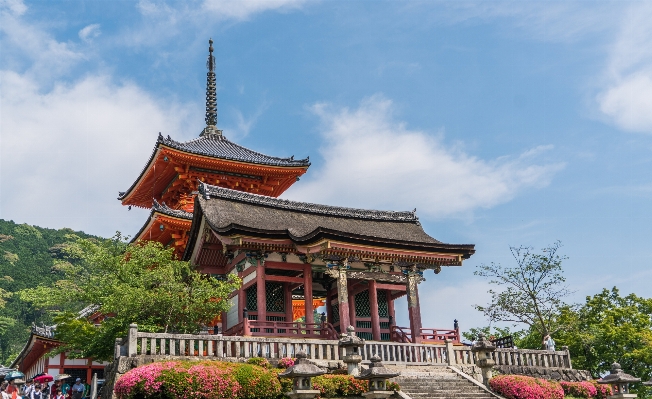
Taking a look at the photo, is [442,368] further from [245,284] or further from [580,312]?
[580,312]

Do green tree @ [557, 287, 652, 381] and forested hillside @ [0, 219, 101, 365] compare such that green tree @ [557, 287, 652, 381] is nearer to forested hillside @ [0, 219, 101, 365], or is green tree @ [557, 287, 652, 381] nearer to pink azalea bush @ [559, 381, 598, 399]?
pink azalea bush @ [559, 381, 598, 399]

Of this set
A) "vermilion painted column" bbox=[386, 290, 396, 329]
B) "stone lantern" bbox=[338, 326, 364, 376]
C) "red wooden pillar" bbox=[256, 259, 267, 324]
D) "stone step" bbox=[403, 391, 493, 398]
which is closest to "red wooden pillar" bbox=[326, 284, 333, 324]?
"vermilion painted column" bbox=[386, 290, 396, 329]

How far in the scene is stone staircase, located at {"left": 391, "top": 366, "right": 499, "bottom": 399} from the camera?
61.0 ft

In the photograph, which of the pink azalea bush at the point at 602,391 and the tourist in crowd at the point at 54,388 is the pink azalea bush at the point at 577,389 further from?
the tourist in crowd at the point at 54,388

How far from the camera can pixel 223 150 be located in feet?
126

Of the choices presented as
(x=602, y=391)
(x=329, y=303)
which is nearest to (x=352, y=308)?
(x=329, y=303)

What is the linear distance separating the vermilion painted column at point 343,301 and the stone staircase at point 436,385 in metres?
4.04

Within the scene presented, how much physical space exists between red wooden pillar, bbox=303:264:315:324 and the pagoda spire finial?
19103mm

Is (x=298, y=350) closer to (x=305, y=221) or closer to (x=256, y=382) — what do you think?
(x=256, y=382)

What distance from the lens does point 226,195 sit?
2791cm

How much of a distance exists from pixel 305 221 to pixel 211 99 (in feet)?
61.6

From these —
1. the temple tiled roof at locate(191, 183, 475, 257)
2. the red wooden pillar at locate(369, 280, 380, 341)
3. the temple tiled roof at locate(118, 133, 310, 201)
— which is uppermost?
the temple tiled roof at locate(118, 133, 310, 201)

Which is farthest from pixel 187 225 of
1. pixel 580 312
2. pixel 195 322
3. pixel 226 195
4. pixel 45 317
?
pixel 45 317

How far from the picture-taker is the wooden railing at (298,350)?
17.1 m
